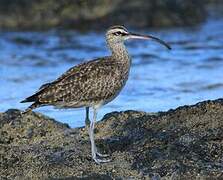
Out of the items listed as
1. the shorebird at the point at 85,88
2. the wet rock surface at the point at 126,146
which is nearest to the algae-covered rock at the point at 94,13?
the wet rock surface at the point at 126,146

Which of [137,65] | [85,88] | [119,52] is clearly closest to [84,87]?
[85,88]

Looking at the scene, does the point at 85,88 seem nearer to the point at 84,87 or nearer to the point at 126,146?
the point at 84,87

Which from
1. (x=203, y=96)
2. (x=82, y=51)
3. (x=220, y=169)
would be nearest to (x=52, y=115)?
(x=203, y=96)

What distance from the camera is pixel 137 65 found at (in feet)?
52.6

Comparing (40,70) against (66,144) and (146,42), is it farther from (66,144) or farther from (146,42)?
(66,144)

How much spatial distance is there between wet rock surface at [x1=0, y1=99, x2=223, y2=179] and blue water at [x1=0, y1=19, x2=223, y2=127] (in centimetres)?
135

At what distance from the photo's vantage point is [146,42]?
18.8m

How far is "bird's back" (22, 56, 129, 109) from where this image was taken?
27.6 feet

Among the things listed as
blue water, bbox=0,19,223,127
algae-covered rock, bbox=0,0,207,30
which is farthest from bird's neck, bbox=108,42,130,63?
algae-covered rock, bbox=0,0,207,30

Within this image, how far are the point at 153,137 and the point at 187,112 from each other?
2.24 ft

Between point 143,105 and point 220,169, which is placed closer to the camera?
point 220,169

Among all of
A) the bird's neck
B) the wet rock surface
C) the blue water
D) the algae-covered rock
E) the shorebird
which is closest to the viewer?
the wet rock surface

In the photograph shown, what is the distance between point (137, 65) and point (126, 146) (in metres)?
7.60

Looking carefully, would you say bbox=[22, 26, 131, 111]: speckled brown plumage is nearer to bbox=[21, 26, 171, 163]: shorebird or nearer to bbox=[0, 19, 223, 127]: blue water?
bbox=[21, 26, 171, 163]: shorebird
